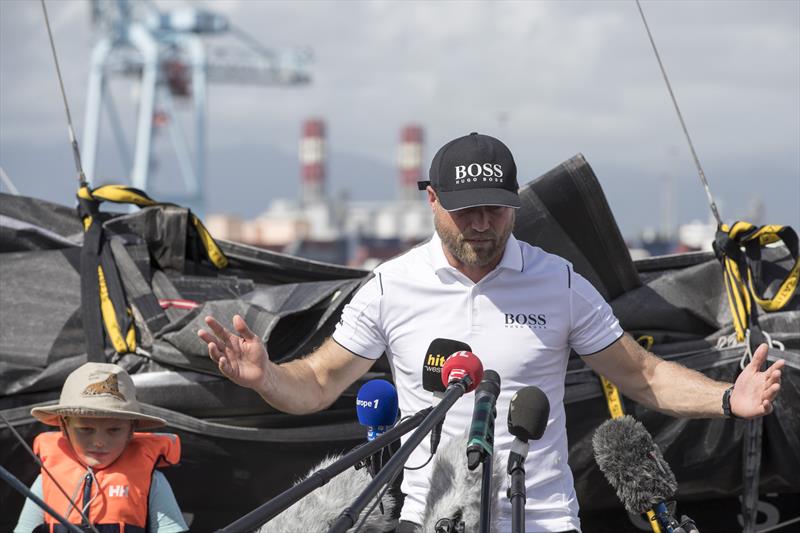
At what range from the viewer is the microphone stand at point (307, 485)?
1903 millimetres

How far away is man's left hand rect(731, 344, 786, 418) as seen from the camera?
10.1 feet

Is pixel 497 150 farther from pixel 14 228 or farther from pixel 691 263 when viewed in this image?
pixel 14 228

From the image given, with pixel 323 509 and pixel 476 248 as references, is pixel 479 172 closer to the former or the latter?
pixel 476 248

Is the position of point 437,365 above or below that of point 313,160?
below

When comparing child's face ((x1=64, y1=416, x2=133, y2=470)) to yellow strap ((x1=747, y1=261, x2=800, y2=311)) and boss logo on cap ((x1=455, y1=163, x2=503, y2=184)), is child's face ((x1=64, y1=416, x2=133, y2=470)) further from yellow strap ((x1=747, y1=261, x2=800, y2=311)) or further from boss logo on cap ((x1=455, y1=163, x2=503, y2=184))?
yellow strap ((x1=747, y1=261, x2=800, y2=311))

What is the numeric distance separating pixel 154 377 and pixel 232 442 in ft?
1.38

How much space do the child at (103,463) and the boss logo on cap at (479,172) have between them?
4.45ft

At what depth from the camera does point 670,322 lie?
459cm

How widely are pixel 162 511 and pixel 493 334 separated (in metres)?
1.31

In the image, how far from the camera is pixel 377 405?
9.81ft

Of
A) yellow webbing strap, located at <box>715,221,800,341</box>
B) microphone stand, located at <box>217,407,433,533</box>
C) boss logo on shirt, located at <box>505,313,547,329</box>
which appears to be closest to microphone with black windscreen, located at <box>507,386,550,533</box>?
microphone stand, located at <box>217,407,433,533</box>

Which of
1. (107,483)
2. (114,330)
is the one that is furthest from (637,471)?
(114,330)

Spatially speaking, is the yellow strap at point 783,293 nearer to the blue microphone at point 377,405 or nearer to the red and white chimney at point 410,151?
the blue microphone at point 377,405

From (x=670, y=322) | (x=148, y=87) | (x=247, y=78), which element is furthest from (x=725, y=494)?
(x=247, y=78)
